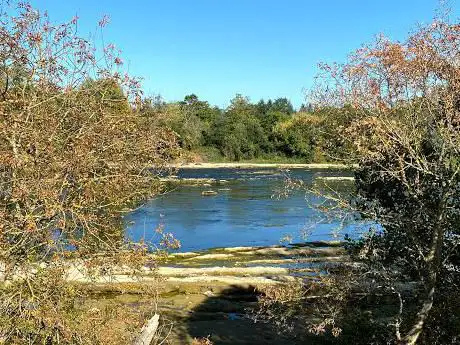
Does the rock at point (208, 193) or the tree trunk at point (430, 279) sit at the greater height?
the tree trunk at point (430, 279)

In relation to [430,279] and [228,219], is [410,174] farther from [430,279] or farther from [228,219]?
[228,219]

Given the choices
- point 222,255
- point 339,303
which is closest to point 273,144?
point 222,255

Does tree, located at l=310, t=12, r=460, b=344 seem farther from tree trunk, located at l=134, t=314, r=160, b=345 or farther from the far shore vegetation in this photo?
tree trunk, located at l=134, t=314, r=160, b=345

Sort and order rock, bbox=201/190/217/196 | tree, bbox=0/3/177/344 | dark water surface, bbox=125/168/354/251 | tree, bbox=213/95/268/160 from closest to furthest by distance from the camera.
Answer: tree, bbox=0/3/177/344 → dark water surface, bbox=125/168/354/251 → rock, bbox=201/190/217/196 → tree, bbox=213/95/268/160

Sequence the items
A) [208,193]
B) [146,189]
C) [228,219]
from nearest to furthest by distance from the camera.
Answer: [146,189] → [228,219] → [208,193]

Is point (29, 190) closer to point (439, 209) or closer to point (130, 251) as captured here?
point (130, 251)

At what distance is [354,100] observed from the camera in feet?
25.0

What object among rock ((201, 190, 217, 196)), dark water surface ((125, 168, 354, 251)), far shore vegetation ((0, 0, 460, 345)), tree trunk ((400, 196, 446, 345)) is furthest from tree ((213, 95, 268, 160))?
tree trunk ((400, 196, 446, 345))

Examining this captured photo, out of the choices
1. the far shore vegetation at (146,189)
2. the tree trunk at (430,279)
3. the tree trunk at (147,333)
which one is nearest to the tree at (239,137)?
the far shore vegetation at (146,189)

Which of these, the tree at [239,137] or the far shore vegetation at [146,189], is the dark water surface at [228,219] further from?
the tree at [239,137]

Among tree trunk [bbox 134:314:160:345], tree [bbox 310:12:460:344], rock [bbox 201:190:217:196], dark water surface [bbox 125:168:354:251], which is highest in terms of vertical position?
tree [bbox 310:12:460:344]

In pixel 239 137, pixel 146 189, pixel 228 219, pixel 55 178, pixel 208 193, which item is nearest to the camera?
pixel 55 178

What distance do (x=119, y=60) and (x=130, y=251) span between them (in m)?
2.60

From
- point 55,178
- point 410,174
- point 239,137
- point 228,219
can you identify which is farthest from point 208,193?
point 239,137
